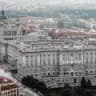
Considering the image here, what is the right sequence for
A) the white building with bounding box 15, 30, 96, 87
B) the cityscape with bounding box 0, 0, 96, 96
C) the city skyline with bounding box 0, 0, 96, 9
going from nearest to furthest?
the cityscape with bounding box 0, 0, 96, 96 < the white building with bounding box 15, 30, 96, 87 < the city skyline with bounding box 0, 0, 96, 9

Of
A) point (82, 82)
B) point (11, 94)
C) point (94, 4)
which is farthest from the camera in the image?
point (94, 4)

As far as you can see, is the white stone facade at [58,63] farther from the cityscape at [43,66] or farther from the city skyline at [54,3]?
the city skyline at [54,3]

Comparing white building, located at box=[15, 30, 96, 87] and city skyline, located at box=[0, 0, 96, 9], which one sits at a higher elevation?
city skyline, located at box=[0, 0, 96, 9]

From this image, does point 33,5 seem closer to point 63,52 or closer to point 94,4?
point 94,4

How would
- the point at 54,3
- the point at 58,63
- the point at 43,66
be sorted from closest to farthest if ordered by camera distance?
the point at 43,66
the point at 58,63
the point at 54,3

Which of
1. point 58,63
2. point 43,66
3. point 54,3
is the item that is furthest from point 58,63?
point 54,3

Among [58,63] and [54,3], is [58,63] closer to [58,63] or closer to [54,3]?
[58,63]

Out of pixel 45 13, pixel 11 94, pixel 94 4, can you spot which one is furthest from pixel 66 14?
pixel 11 94

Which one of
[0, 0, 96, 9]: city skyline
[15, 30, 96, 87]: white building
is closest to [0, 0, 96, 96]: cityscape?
[15, 30, 96, 87]: white building

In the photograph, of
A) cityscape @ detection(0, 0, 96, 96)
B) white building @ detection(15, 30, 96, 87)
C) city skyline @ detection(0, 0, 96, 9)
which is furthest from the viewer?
city skyline @ detection(0, 0, 96, 9)

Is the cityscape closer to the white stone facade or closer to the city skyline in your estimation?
the white stone facade

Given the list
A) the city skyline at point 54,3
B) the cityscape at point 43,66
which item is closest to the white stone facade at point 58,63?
the cityscape at point 43,66
